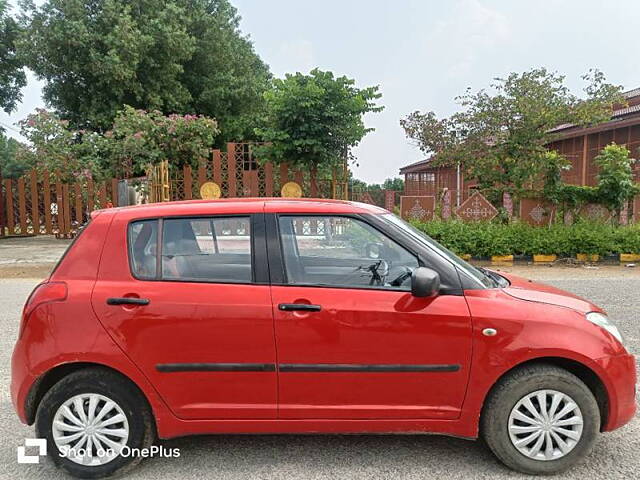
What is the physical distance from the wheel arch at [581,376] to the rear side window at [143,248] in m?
2.15

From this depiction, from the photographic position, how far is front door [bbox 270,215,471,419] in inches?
104

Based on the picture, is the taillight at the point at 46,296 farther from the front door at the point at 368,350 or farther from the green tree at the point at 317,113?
the green tree at the point at 317,113

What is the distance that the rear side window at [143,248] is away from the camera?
2807 mm

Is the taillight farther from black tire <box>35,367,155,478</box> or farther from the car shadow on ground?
the car shadow on ground

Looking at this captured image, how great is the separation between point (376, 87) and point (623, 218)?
7.03m

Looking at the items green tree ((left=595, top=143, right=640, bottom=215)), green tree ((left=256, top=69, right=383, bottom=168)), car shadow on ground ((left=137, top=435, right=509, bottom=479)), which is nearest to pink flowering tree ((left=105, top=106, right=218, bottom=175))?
green tree ((left=256, top=69, right=383, bottom=168))

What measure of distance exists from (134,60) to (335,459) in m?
19.4

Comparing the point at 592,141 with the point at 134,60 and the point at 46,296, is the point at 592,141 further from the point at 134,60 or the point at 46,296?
the point at 46,296

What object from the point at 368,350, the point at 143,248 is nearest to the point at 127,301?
the point at 143,248

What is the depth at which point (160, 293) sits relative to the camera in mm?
2713

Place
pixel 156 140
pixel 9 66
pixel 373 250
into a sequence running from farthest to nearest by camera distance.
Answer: pixel 9 66
pixel 156 140
pixel 373 250

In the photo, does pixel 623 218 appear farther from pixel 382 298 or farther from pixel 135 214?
pixel 135 214

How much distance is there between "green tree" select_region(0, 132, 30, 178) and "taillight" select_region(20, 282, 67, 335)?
19681mm

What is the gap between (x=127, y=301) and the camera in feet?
8.84
